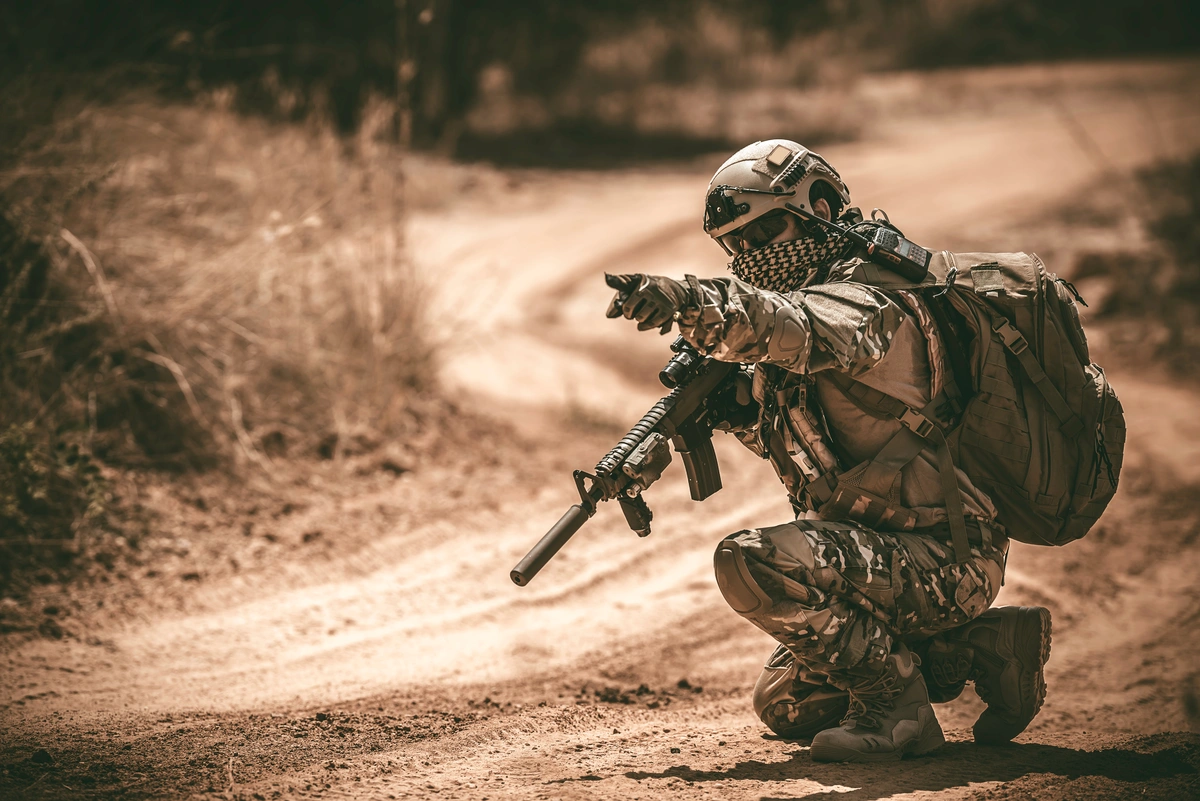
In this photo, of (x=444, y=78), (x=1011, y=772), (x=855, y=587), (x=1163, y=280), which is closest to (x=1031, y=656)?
(x=1011, y=772)

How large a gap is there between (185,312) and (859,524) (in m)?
4.14

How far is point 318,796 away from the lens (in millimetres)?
2916

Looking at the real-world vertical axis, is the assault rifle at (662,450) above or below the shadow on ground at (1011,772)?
above

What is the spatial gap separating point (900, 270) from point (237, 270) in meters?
4.22

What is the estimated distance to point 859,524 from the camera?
321 centimetres

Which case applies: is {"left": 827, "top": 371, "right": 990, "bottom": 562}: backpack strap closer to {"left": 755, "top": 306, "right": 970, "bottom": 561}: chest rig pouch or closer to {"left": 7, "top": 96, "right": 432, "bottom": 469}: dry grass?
{"left": 755, "top": 306, "right": 970, "bottom": 561}: chest rig pouch

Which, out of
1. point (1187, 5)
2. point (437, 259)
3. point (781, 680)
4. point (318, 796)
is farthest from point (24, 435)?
point (1187, 5)

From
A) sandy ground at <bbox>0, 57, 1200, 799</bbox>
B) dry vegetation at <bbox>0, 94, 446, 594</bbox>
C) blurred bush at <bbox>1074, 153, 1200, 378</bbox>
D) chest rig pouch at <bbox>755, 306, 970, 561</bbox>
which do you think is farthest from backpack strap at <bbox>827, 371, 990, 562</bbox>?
blurred bush at <bbox>1074, 153, 1200, 378</bbox>

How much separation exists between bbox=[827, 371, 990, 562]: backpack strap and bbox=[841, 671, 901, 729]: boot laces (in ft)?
1.47

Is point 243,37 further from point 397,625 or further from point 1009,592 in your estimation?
point 1009,592

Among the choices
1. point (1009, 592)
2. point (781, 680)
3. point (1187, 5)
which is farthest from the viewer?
point (1187, 5)

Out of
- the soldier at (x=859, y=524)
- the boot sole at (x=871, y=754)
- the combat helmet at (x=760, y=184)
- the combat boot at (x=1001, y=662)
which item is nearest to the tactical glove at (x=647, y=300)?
the soldier at (x=859, y=524)

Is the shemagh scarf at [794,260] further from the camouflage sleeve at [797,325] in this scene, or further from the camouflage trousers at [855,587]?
the camouflage trousers at [855,587]

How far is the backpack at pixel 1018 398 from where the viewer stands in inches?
122
